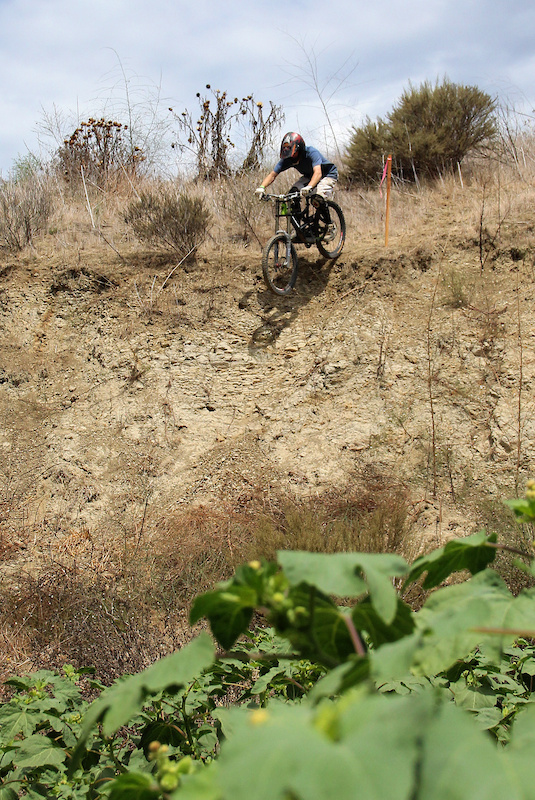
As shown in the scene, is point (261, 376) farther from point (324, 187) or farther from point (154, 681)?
point (154, 681)

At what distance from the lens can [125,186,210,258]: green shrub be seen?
9656mm

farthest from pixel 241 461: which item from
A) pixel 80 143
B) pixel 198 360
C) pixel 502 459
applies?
pixel 80 143

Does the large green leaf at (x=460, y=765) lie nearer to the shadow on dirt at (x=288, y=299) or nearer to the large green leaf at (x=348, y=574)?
the large green leaf at (x=348, y=574)

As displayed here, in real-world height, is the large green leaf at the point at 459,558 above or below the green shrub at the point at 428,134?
below

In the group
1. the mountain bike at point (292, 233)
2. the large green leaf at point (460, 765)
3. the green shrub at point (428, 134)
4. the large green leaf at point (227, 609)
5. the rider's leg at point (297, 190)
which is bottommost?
the large green leaf at point (227, 609)

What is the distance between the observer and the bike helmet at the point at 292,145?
28.8 feet

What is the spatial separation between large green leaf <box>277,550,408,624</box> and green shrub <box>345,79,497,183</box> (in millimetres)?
12692

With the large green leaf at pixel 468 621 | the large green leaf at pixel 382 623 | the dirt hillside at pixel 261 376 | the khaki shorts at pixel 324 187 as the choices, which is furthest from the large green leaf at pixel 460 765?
the khaki shorts at pixel 324 187

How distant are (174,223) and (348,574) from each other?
968 centimetres

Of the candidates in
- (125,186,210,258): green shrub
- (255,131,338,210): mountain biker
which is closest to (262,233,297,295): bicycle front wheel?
(255,131,338,210): mountain biker

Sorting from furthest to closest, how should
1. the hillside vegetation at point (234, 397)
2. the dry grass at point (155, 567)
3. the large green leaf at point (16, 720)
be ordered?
the hillside vegetation at point (234, 397) → the dry grass at point (155, 567) → the large green leaf at point (16, 720)

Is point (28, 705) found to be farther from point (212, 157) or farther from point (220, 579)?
point (212, 157)

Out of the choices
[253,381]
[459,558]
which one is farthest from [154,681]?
[253,381]

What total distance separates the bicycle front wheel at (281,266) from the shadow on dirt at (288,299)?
222mm
